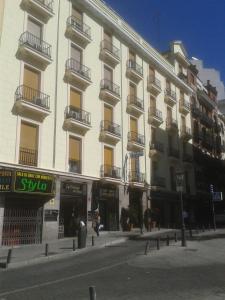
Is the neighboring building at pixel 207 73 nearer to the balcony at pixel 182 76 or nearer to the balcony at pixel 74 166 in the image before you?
the balcony at pixel 182 76

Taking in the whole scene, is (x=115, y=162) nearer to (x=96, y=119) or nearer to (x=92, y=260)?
(x=96, y=119)

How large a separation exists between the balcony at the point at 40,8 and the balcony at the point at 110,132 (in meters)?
7.84

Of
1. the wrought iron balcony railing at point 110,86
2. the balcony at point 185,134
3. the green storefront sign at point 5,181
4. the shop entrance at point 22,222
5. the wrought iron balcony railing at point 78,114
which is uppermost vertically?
the wrought iron balcony railing at point 110,86

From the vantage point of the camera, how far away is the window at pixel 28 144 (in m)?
19.9

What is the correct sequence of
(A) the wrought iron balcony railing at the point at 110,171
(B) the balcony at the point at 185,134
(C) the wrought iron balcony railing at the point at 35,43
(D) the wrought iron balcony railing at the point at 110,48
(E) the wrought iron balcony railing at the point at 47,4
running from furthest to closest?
(B) the balcony at the point at 185,134, (D) the wrought iron balcony railing at the point at 110,48, (A) the wrought iron balcony railing at the point at 110,171, (E) the wrought iron balcony railing at the point at 47,4, (C) the wrought iron balcony railing at the point at 35,43

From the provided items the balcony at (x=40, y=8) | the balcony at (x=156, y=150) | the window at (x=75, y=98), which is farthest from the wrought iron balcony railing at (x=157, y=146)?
the balcony at (x=40, y=8)

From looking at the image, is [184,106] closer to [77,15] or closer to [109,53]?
[109,53]

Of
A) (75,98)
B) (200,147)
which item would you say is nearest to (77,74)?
(75,98)

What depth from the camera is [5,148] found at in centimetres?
1897

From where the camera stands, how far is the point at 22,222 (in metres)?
19.4

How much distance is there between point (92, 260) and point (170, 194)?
821 inches

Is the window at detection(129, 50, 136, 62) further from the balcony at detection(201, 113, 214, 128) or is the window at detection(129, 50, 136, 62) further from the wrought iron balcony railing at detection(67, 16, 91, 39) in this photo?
the balcony at detection(201, 113, 214, 128)

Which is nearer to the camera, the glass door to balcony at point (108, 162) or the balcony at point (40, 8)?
the balcony at point (40, 8)

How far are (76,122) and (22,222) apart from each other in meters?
7.01
